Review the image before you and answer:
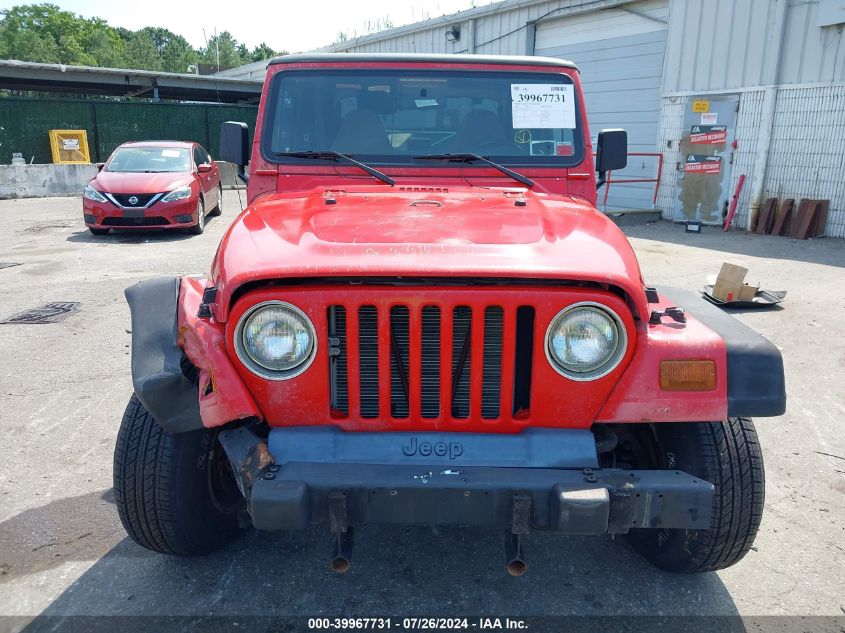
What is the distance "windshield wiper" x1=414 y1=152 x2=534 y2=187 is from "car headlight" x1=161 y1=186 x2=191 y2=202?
8.52 metres

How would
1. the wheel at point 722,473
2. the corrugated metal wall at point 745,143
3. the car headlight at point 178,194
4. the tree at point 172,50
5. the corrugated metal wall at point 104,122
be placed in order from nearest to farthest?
the wheel at point 722,473, the car headlight at point 178,194, the corrugated metal wall at point 745,143, the corrugated metal wall at point 104,122, the tree at point 172,50

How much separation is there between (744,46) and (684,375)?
39.7 feet

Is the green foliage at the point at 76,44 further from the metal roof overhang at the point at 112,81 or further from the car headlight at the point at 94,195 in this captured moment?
the car headlight at the point at 94,195

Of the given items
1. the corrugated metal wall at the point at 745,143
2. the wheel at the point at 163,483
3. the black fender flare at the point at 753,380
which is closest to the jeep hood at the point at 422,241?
the black fender flare at the point at 753,380

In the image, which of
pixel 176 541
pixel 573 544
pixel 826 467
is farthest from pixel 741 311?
A: pixel 176 541

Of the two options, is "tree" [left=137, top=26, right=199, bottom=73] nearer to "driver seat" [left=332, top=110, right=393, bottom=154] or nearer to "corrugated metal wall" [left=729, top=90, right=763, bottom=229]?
"corrugated metal wall" [left=729, top=90, right=763, bottom=229]

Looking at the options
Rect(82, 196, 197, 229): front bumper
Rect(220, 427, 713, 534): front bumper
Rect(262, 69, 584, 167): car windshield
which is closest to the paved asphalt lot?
Rect(220, 427, 713, 534): front bumper

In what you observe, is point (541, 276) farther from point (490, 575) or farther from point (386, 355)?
point (490, 575)

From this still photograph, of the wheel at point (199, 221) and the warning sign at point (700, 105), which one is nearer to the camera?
the wheel at point (199, 221)

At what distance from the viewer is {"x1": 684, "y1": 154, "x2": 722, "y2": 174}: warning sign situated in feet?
42.1

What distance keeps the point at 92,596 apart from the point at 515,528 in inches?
65.9

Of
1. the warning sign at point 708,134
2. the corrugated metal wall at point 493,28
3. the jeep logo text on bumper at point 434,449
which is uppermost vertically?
the corrugated metal wall at point 493,28

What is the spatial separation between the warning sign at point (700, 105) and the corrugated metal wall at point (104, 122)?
51.3 feet

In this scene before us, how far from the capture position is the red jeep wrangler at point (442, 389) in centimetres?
208
